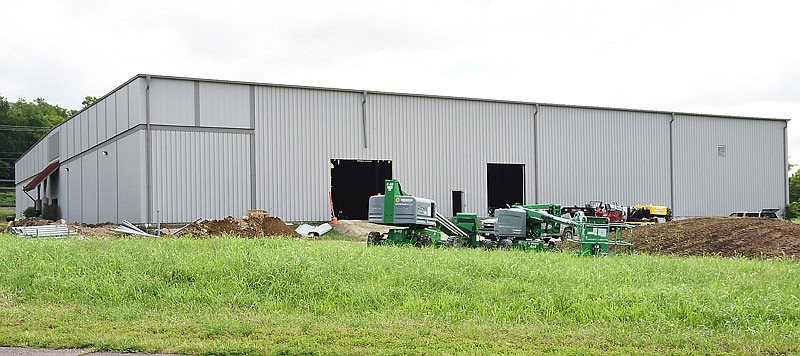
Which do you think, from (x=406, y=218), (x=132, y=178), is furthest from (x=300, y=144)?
(x=406, y=218)

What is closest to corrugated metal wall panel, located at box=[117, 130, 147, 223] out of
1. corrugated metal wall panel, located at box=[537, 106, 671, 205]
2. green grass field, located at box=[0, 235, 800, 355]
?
green grass field, located at box=[0, 235, 800, 355]

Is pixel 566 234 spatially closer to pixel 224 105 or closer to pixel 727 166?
pixel 224 105

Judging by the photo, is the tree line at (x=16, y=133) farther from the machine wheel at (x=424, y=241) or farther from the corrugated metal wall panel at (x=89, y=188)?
the machine wheel at (x=424, y=241)

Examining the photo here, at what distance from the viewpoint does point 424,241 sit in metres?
22.0

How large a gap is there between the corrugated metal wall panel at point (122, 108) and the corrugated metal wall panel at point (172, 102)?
1.99 metres

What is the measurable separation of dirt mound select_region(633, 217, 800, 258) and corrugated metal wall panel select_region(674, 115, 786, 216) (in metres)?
20.0

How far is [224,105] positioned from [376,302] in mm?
23635

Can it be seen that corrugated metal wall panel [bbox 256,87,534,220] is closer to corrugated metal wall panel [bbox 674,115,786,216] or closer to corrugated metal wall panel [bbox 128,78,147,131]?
corrugated metal wall panel [bbox 128,78,147,131]

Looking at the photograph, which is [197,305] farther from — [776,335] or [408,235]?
[408,235]

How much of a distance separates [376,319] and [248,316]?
67.2 inches

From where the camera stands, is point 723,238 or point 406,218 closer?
point 406,218

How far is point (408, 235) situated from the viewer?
2231cm

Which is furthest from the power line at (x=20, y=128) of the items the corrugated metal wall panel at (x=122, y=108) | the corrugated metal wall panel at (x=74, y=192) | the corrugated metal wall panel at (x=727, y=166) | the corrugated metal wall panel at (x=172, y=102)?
the corrugated metal wall panel at (x=727, y=166)

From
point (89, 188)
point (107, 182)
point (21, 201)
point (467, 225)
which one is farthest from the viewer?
point (21, 201)
